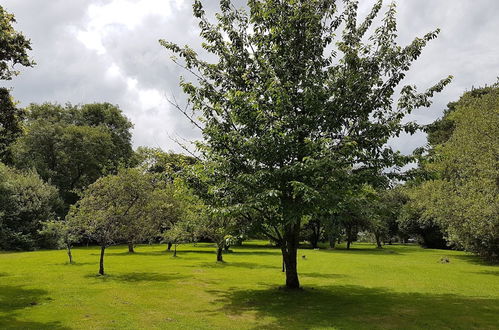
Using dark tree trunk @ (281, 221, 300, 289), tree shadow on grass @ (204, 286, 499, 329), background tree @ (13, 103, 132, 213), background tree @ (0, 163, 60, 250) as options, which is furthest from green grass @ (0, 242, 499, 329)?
background tree @ (13, 103, 132, 213)

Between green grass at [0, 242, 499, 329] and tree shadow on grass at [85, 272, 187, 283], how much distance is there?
0.23 ft

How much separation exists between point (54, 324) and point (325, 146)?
1250cm

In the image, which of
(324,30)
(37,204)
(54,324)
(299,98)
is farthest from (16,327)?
(37,204)

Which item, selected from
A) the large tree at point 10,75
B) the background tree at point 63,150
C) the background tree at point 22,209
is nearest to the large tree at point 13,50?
the large tree at point 10,75

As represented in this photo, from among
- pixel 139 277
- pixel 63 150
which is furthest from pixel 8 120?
pixel 63 150

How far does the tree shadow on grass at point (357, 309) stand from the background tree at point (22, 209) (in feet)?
143

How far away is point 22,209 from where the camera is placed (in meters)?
53.0

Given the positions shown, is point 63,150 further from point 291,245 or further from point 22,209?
point 291,245

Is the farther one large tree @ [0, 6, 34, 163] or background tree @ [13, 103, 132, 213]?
background tree @ [13, 103, 132, 213]

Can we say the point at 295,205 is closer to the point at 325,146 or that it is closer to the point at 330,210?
the point at 330,210

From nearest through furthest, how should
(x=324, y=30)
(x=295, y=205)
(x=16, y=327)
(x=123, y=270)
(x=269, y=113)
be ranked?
(x=16, y=327) < (x=295, y=205) < (x=269, y=113) < (x=324, y=30) < (x=123, y=270)

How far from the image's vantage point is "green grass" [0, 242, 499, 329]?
14.2 metres

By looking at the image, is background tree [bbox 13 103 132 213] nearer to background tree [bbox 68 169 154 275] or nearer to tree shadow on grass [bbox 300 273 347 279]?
background tree [bbox 68 169 154 275]

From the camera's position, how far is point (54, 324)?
13.7 m
